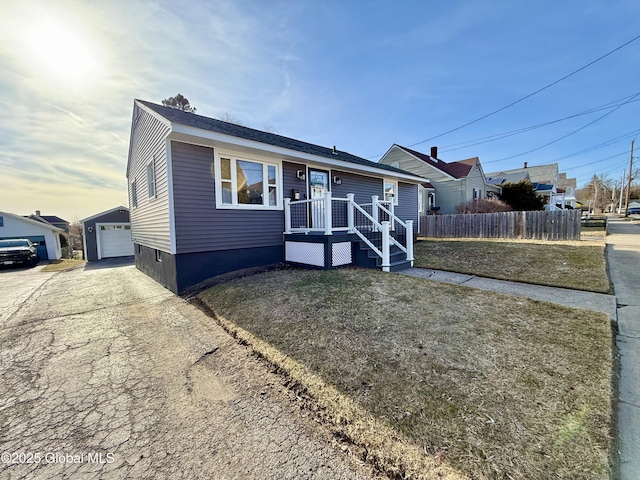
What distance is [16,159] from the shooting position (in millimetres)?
13258

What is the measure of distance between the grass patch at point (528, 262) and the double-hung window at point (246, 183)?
193 inches

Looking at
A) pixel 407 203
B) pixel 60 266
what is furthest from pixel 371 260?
pixel 60 266

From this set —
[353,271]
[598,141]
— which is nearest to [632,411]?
[353,271]

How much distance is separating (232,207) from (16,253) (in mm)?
16452

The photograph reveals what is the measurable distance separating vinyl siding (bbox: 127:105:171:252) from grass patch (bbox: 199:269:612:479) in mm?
3376

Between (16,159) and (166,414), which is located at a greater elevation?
(16,159)

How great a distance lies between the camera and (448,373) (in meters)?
2.60

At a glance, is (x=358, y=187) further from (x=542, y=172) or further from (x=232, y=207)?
(x=542, y=172)

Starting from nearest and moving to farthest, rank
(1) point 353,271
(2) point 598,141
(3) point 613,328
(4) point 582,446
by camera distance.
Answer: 1. (4) point 582,446
2. (3) point 613,328
3. (1) point 353,271
4. (2) point 598,141

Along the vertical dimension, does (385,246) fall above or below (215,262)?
above

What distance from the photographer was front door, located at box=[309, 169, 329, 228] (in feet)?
26.3

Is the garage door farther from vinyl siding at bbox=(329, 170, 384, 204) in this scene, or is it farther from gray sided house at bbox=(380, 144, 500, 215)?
gray sided house at bbox=(380, 144, 500, 215)

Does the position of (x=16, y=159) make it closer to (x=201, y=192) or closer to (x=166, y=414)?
(x=201, y=192)

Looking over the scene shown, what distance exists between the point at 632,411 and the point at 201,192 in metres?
7.32
